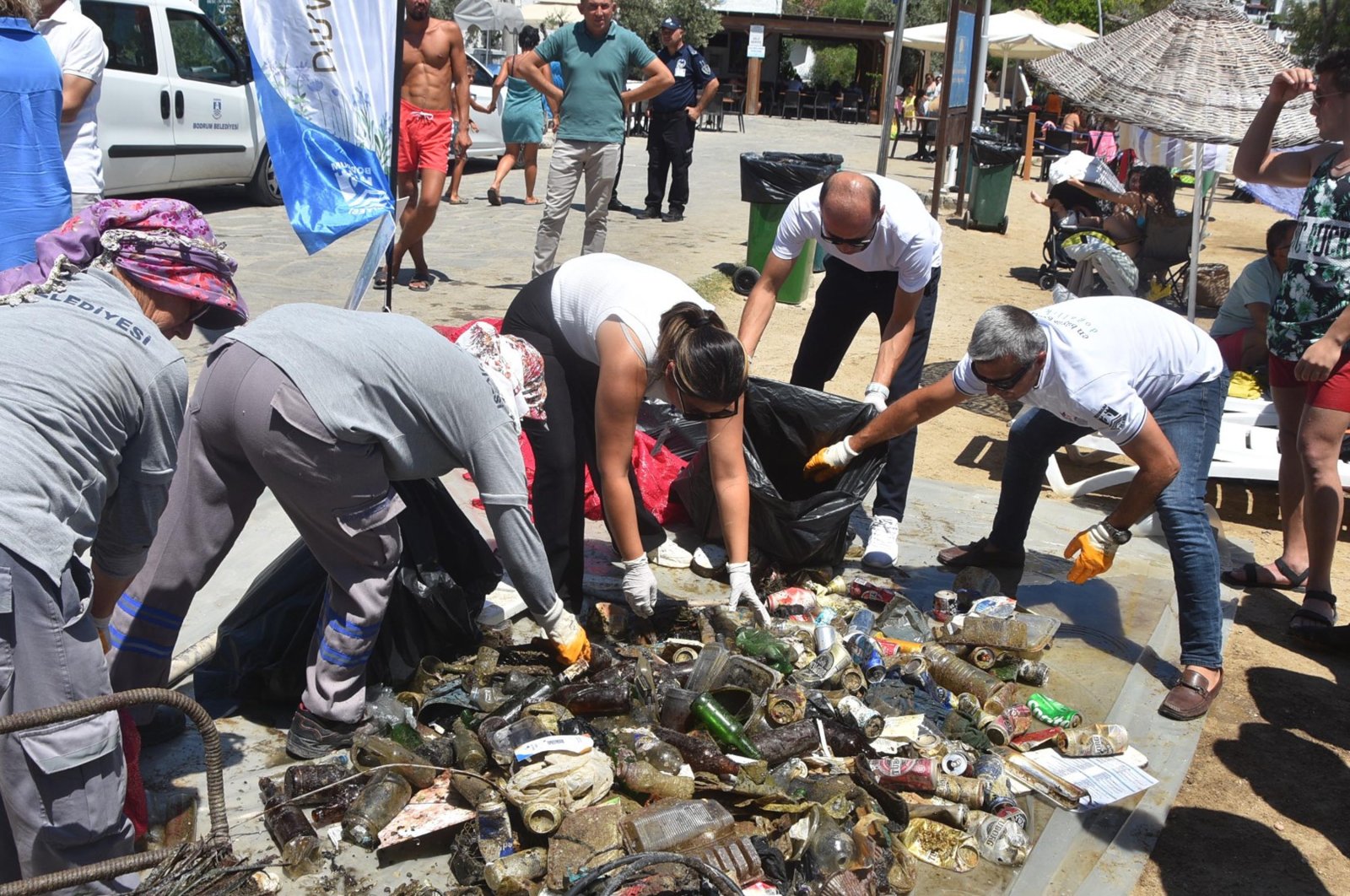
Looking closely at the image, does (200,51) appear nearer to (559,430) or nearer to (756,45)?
(559,430)

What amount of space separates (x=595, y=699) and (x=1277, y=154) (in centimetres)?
351

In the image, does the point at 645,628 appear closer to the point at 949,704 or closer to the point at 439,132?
the point at 949,704

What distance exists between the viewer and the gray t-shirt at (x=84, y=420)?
6.29 feet

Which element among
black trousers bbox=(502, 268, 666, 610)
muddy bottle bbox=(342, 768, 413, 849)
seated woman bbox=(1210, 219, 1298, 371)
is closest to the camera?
muddy bottle bbox=(342, 768, 413, 849)

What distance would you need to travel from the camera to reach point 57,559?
1940 millimetres

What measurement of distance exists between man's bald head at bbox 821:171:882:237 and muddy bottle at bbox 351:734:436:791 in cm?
233

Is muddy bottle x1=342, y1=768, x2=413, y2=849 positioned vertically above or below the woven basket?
below

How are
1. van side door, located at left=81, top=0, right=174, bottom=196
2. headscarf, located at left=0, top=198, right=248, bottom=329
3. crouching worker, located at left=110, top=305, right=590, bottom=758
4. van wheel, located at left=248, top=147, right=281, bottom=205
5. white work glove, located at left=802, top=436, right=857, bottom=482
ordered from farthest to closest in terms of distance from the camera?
van wheel, located at left=248, top=147, right=281, bottom=205 < van side door, located at left=81, top=0, right=174, bottom=196 < white work glove, located at left=802, top=436, right=857, bottom=482 < crouching worker, located at left=110, top=305, right=590, bottom=758 < headscarf, located at left=0, top=198, right=248, bottom=329

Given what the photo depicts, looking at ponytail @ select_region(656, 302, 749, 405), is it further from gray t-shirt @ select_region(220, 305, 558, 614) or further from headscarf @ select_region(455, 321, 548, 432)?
gray t-shirt @ select_region(220, 305, 558, 614)

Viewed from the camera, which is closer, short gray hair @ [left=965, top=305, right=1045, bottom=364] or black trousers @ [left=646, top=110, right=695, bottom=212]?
short gray hair @ [left=965, top=305, right=1045, bottom=364]

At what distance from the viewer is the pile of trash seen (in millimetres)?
2512

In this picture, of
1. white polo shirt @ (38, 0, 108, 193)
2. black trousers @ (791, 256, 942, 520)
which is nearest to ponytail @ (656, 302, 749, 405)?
black trousers @ (791, 256, 942, 520)

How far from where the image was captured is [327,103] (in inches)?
158

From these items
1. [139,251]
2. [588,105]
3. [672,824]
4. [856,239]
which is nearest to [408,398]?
[139,251]
